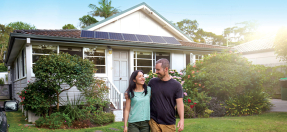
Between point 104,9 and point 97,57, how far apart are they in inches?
732

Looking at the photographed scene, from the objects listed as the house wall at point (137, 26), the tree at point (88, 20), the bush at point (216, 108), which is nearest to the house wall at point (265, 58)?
the house wall at point (137, 26)

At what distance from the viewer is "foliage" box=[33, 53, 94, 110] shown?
272 inches

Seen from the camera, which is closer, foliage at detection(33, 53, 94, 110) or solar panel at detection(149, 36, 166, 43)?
foliage at detection(33, 53, 94, 110)

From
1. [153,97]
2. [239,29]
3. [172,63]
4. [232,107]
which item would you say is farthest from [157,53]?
[239,29]

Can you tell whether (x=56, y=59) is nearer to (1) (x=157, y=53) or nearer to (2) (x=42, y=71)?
(2) (x=42, y=71)

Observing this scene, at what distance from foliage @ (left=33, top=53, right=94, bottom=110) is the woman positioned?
4372 millimetres

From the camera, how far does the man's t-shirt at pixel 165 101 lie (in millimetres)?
3086

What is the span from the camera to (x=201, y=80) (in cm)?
982

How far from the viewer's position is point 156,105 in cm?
314

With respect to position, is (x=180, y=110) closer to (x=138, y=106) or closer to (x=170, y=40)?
(x=138, y=106)

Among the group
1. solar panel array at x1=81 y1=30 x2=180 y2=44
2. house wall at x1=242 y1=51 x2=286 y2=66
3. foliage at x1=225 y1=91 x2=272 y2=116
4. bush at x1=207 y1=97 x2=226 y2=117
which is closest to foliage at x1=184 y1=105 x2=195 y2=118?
bush at x1=207 y1=97 x2=226 y2=117

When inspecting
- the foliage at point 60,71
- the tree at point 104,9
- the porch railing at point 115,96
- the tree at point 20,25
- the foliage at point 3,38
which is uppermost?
the tree at point 20,25

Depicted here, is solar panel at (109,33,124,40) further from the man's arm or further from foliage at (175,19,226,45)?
foliage at (175,19,226,45)

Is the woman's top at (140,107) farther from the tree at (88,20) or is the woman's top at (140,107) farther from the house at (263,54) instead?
the tree at (88,20)
